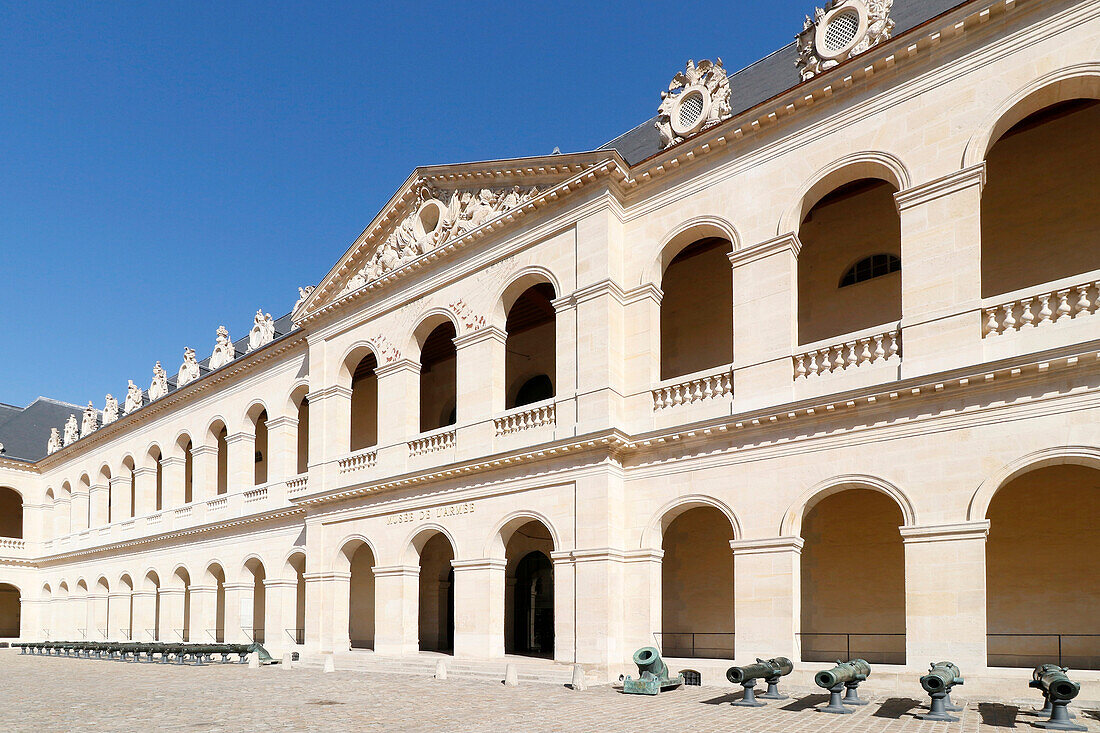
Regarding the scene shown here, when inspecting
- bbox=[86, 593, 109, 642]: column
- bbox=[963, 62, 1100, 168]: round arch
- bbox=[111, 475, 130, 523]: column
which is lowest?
bbox=[86, 593, 109, 642]: column

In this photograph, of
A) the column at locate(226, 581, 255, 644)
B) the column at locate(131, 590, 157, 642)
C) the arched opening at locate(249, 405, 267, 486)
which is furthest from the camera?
the column at locate(131, 590, 157, 642)

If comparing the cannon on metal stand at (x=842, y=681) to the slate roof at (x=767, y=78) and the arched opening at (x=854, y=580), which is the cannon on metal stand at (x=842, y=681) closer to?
the arched opening at (x=854, y=580)

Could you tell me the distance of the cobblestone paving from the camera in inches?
443

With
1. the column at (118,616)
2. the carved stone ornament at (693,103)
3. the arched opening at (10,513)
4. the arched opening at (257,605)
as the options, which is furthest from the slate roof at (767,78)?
the arched opening at (10,513)

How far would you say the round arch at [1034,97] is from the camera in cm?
1335

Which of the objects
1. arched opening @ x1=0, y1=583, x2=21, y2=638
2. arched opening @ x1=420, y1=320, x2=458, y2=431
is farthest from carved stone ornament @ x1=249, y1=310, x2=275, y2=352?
arched opening @ x1=0, y1=583, x2=21, y2=638

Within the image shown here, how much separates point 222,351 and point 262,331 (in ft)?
10.4

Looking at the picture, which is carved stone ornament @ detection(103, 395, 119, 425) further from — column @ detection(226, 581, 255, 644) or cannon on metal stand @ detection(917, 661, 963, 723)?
cannon on metal stand @ detection(917, 661, 963, 723)

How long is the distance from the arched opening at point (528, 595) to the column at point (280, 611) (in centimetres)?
719

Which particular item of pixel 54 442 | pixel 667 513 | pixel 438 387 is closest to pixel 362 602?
pixel 438 387

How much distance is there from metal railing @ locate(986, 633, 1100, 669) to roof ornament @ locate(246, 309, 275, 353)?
23868 millimetres

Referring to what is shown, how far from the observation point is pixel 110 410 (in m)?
41.6

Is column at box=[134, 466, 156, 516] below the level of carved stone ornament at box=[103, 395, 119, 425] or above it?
below

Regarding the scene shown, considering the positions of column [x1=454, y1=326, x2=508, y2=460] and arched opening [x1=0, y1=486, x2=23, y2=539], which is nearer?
column [x1=454, y1=326, x2=508, y2=460]
